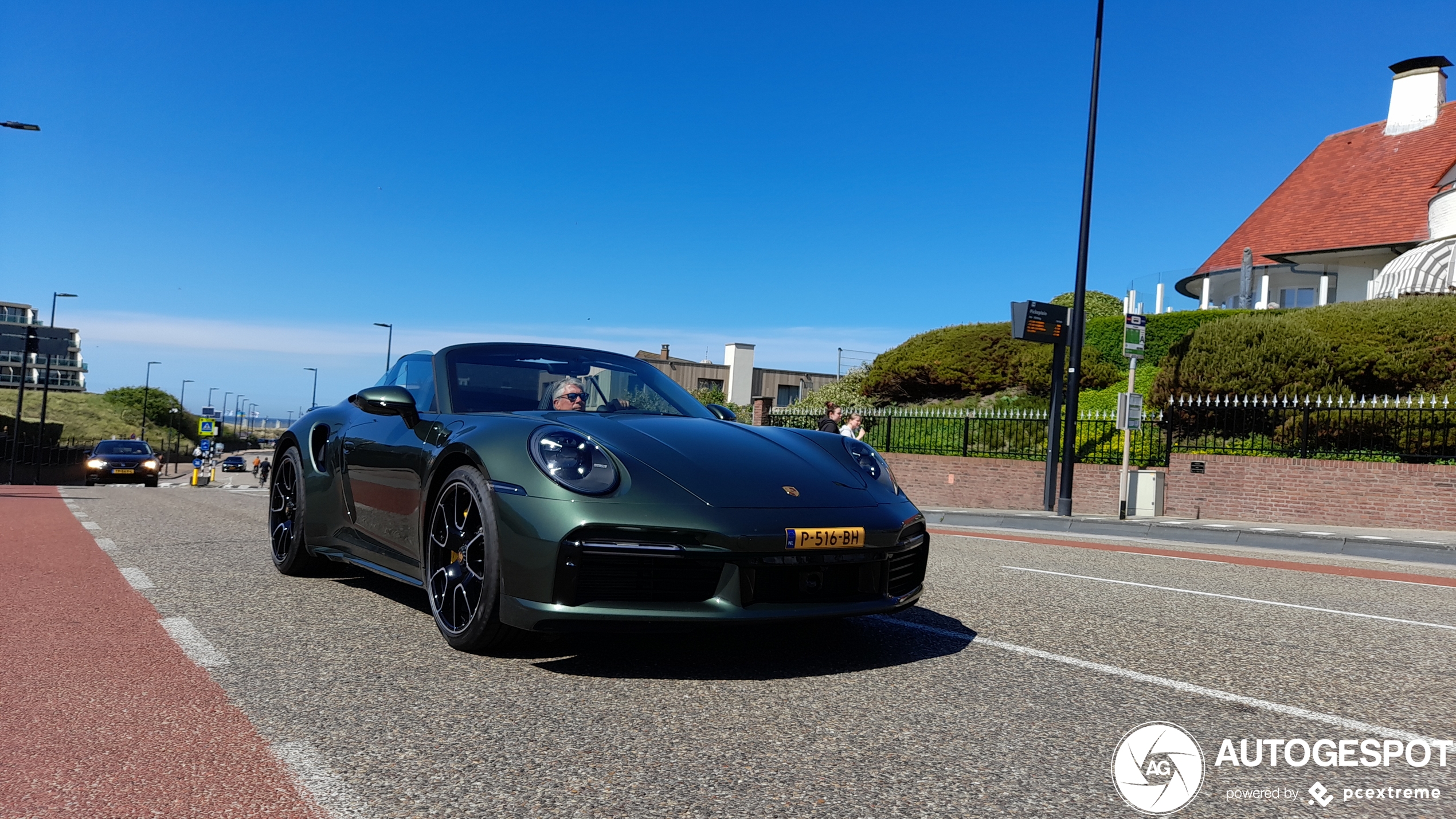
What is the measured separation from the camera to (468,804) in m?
2.39

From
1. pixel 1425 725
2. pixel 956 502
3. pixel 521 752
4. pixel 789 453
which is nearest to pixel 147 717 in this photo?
pixel 521 752

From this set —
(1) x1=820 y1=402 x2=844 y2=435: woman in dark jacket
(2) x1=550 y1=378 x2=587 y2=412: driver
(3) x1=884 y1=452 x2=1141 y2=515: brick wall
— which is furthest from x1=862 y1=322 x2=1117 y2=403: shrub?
(2) x1=550 y1=378 x2=587 y2=412: driver

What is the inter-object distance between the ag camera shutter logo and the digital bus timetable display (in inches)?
617

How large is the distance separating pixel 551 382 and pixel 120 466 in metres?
28.4

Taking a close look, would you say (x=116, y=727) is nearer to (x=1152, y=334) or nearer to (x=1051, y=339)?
(x=1051, y=339)

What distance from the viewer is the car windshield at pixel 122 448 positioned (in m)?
28.8

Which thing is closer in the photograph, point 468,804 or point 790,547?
point 468,804

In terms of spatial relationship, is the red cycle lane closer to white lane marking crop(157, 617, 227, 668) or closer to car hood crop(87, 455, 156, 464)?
white lane marking crop(157, 617, 227, 668)

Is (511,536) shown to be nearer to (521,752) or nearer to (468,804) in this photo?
(521,752)

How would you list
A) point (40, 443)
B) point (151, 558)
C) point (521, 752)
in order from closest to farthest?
point (521, 752) < point (151, 558) < point (40, 443)

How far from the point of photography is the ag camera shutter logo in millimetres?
2520

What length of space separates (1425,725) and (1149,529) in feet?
37.7

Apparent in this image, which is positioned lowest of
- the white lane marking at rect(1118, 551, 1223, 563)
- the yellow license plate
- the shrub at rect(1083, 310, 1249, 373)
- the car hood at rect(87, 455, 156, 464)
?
the car hood at rect(87, 455, 156, 464)

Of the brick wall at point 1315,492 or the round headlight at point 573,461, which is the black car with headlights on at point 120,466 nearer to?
the brick wall at point 1315,492
